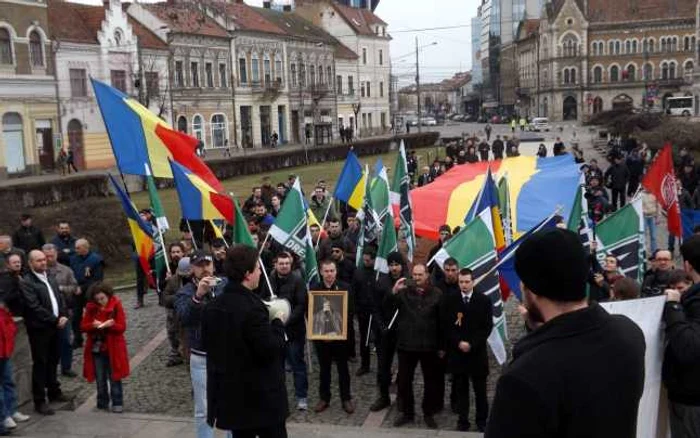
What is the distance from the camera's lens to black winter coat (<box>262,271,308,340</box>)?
8734 mm

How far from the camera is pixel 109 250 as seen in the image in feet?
59.4

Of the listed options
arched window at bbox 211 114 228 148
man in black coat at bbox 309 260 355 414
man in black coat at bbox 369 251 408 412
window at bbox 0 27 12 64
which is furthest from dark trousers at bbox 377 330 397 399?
arched window at bbox 211 114 228 148

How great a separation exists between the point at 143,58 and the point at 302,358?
44298 mm

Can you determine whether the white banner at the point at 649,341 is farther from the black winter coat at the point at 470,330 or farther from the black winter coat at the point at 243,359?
the black winter coat at the point at 470,330

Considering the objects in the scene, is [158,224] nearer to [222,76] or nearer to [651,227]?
[651,227]

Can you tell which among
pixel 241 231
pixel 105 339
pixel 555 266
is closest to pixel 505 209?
pixel 241 231

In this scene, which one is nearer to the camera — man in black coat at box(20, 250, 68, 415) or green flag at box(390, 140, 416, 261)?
man in black coat at box(20, 250, 68, 415)

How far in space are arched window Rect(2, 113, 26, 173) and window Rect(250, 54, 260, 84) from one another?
78.7 ft

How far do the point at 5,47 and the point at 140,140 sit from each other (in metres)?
32.9

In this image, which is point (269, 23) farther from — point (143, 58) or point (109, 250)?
point (109, 250)

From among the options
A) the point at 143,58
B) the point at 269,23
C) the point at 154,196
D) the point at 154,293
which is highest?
the point at 269,23

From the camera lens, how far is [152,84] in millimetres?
49594

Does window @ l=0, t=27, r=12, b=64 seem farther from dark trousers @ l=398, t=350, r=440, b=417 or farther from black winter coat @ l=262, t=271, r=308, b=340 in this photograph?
dark trousers @ l=398, t=350, r=440, b=417

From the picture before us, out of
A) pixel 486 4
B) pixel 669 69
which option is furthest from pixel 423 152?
pixel 486 4
